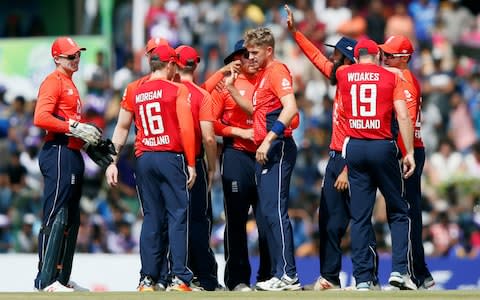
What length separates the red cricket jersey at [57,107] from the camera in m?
14.6

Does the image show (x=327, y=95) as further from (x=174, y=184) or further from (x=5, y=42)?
(x=174, y=184)

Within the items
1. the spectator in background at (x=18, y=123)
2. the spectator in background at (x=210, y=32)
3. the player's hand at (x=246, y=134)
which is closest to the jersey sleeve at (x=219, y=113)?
the player's hand at (x=246, y=134)

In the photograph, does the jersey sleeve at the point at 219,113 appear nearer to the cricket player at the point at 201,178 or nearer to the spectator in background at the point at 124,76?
the cricket player at the point at 201,178

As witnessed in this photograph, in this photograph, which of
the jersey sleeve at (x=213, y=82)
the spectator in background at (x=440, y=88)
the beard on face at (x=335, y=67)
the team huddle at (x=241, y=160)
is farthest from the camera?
the spectator in background at (x=440, y=88)

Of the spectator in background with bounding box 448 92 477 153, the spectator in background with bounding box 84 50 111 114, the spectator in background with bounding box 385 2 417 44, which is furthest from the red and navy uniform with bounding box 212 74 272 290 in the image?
the spectator in background with bounding box 385 2 417 44

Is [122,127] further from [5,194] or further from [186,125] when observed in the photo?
[5,194]

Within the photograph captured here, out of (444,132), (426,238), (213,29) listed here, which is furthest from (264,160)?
(213,29)

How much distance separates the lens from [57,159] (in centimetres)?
1471

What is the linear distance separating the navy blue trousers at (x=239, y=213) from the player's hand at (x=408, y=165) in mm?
1655

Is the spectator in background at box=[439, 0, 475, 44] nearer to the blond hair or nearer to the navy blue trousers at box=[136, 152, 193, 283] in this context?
the blond hair

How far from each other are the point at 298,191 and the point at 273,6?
16.6 ft

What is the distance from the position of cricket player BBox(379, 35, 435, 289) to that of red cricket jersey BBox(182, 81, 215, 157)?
6.10 ft

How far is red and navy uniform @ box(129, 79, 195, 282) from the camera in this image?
46.8 feet

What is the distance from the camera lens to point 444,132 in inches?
895
